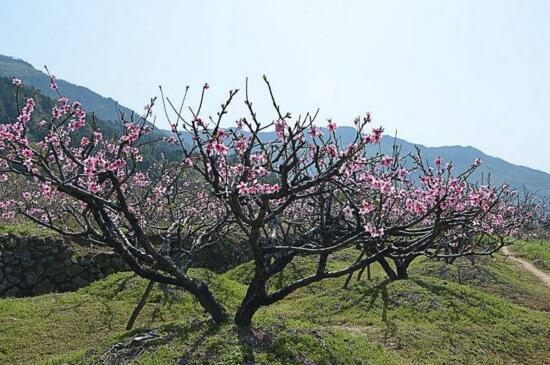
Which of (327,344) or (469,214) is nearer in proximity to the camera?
(469,214)

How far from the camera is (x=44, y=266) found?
1922 centimetres

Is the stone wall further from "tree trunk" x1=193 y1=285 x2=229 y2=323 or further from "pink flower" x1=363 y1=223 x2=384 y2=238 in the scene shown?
"pink flower" x1=363 y1=223 x2=384 y2=238

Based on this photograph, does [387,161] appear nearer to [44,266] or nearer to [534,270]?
[44,266]

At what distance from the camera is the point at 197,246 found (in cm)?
1203

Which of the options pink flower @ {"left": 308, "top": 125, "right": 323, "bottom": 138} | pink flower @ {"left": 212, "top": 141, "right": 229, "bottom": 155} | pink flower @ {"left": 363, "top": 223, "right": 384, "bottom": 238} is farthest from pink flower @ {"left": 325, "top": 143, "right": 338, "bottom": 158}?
pink flower @ {"left": 212, "top": 141, "right": 229, "bottom": 155}

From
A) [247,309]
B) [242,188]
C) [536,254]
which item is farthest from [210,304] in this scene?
[536,254]

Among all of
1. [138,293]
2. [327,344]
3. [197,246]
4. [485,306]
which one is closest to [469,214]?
[327,344]

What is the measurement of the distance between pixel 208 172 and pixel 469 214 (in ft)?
16.3

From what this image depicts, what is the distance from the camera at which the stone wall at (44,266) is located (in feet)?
60.4

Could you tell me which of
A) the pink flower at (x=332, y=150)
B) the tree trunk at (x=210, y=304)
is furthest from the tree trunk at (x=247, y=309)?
the pink flower at (x=332, y=150)

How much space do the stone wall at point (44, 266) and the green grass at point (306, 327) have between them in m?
2.12

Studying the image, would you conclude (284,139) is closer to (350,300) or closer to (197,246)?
(197,246)


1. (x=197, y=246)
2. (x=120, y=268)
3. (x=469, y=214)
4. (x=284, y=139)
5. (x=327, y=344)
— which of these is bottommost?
(x=120, y=268)

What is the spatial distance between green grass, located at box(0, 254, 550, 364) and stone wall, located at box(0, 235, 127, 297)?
6.97ft
